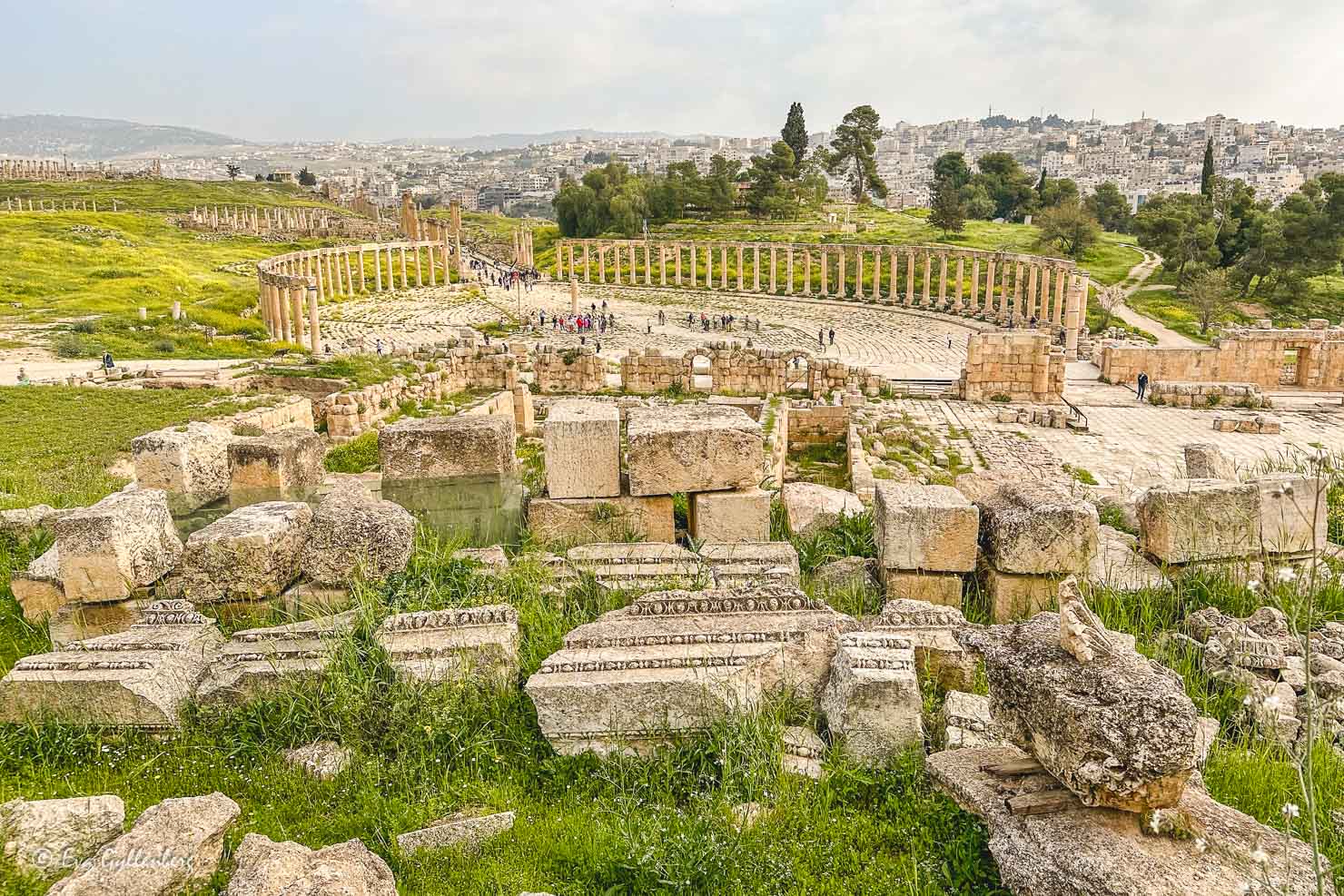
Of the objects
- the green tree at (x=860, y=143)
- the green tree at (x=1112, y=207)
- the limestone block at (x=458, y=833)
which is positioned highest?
the green tree at (x=860, y=143)

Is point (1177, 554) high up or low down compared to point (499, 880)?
up

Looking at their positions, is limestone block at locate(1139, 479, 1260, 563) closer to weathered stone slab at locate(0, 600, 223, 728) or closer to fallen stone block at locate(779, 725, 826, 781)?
fallen stone block at locate(779, 725, 826, 781)

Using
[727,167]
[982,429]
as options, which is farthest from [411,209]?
[982,429]

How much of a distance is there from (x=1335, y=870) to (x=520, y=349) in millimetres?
30764

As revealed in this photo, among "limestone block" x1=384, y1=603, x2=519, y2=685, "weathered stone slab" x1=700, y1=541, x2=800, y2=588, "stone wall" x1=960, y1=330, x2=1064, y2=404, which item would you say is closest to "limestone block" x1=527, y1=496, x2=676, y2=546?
"weathered stone slab" x1=700, y1=541, x2=800, y2=588

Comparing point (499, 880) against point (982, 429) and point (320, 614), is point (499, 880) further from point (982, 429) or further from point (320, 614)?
point (982, 429)

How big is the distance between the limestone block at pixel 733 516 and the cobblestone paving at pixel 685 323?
102 ft

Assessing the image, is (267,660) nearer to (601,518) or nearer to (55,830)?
(55,830)

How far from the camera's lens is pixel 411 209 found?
89.4 meters

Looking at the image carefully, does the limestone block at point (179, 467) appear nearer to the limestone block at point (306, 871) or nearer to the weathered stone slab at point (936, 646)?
the limestone block at point (306, 871)

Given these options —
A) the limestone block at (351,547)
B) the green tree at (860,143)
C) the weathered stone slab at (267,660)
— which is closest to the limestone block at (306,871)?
the weathered stone slab at (267,660)

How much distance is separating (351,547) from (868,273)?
67.7m

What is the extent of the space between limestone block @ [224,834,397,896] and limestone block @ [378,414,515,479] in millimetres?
5038

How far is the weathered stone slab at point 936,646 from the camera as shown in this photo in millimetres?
5953
